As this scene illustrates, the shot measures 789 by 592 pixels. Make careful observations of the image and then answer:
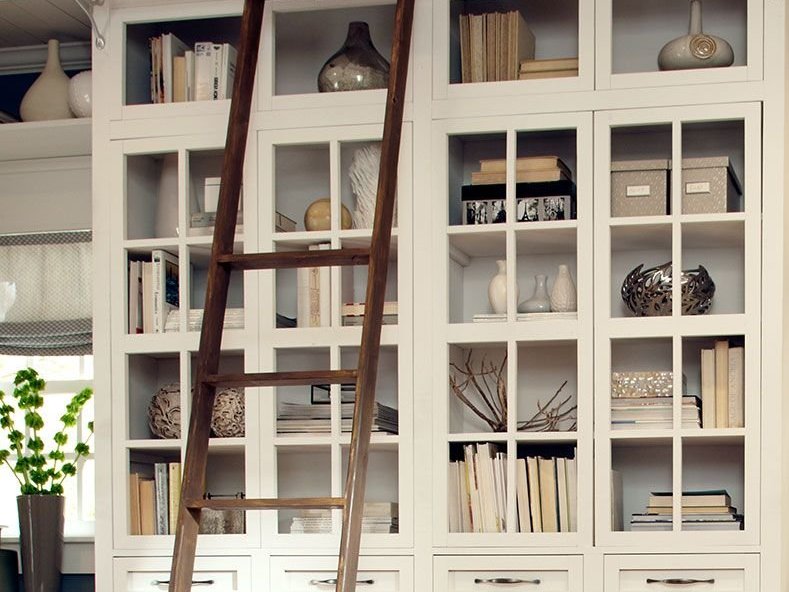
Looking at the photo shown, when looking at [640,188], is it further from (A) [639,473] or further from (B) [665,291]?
(A) [639,473]

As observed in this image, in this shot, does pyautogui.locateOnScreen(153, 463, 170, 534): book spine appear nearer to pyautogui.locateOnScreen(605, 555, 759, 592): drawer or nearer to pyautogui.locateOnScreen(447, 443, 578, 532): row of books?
pyautogui.locateOnScreen(447, 443, 578, 532): row of books

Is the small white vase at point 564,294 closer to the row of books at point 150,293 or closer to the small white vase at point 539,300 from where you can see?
the small white vase at point 539,300

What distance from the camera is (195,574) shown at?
144 inches

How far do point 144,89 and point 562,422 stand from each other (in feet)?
5.34

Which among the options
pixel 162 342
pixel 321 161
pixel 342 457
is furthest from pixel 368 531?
pixel 321 161

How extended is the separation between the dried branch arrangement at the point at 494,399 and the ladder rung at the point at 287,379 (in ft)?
1.91

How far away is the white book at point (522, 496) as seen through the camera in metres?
3.50

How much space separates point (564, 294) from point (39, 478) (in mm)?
1929

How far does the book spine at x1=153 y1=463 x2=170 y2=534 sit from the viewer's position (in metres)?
3.74

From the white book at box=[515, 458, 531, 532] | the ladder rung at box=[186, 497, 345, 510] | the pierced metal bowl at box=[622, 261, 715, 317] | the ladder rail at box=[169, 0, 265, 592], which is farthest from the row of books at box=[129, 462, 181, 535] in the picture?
the pierced metal bowl at box=[622, 261, 715, 317]

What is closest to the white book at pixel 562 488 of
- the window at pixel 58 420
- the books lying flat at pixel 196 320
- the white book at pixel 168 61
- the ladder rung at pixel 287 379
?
the ladder rung at pixel 287 379

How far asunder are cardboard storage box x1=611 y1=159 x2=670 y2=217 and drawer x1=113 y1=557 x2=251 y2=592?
145 cm

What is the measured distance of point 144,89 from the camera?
156 inches

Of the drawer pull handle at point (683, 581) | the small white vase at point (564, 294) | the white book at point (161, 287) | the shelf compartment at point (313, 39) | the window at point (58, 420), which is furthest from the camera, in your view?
the window at point (58, 420)
